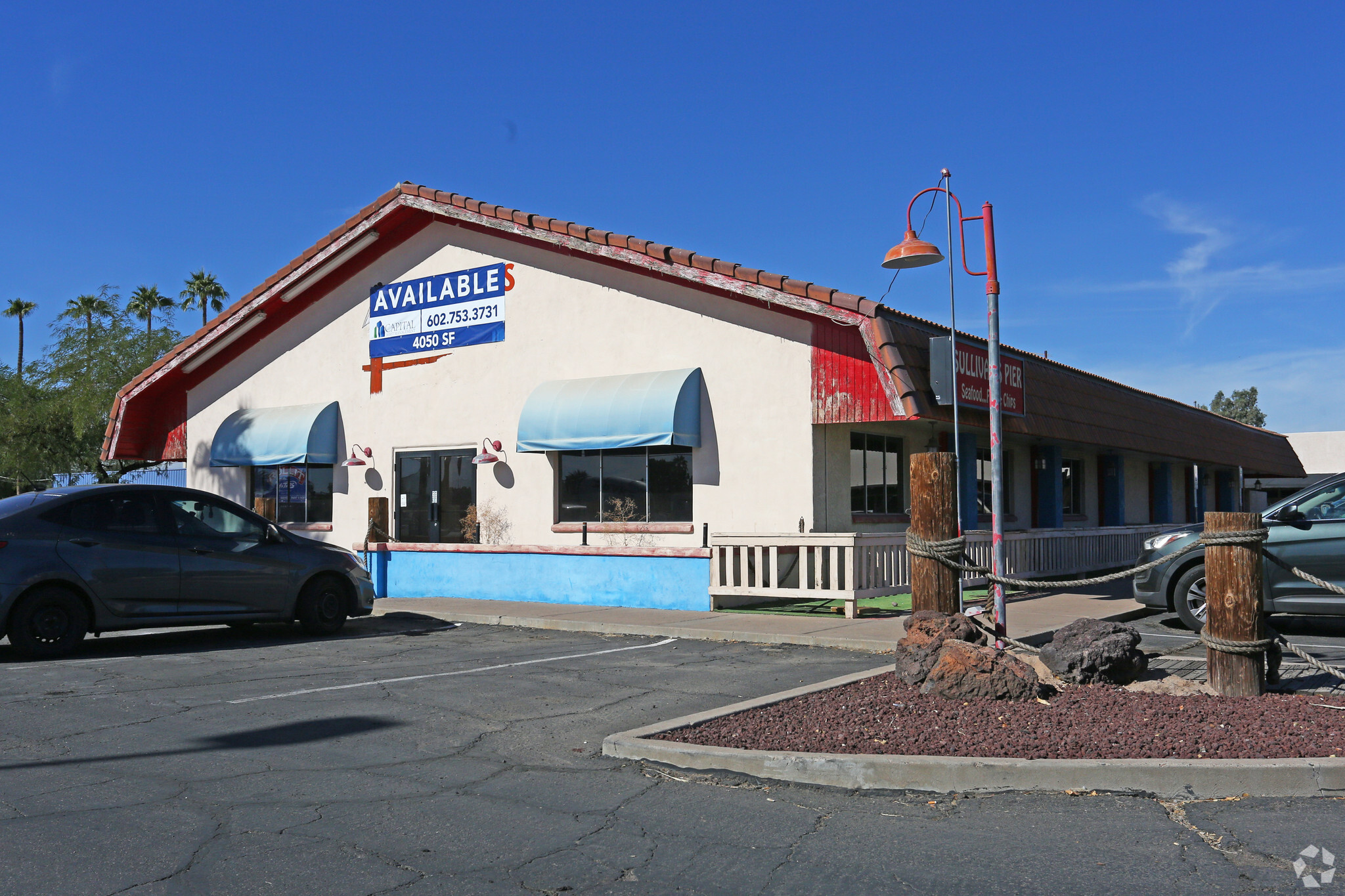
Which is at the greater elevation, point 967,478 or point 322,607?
point 967,478

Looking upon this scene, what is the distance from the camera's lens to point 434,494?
18016 mm

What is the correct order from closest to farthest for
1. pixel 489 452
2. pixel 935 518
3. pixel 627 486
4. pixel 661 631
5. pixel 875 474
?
pixel 935 518
pixel 661 631
pixel 627 486
pixel 875 474
pixel 489 452

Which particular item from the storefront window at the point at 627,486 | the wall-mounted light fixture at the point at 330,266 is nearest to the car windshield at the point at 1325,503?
the storefront window at the point at 627,486

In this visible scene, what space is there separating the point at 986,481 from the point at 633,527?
7055mm

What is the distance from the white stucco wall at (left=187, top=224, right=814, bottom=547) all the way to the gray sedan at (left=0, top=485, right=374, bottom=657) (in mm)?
4837

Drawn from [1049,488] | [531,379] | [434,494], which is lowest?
[434,494]

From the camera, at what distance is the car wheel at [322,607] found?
12367 mm

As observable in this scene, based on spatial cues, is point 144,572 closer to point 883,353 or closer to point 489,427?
point 489,427

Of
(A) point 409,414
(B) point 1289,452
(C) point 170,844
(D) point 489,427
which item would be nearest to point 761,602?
(D) point 489,427

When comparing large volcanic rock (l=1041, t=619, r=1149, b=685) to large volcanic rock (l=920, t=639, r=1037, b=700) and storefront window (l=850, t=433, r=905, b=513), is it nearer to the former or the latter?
large volcanic rock (l=920, t=639, r=1037, b=700)

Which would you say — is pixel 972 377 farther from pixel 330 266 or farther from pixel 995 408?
pixel 330 266

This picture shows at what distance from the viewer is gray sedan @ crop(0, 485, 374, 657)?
33.9 feet

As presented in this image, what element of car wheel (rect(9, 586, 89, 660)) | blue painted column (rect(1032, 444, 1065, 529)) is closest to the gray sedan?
car wheel (rect(9, 586, 89, 660))
